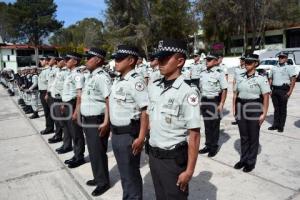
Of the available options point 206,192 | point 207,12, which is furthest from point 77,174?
point 207,12

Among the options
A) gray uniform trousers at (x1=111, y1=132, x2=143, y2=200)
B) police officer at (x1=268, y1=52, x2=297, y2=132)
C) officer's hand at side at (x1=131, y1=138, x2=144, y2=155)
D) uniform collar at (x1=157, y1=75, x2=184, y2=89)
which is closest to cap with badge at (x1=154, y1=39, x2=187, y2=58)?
uniform collar at (x1=157, y1=75, x2=184, y2=89)

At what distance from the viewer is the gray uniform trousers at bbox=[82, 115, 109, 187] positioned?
14.4 feet

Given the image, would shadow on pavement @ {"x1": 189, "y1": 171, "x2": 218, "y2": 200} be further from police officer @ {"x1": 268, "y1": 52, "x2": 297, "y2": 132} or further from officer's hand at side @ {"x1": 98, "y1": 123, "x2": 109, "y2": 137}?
police officer @ {"x1": 268, "y1": 52, "x2": 297, "y2": 132}

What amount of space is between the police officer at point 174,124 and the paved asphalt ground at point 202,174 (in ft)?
5.35

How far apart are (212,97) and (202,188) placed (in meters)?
1.91

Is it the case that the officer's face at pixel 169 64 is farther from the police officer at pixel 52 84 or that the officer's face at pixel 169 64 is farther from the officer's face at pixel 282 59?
the officer's face at pixel 282 59

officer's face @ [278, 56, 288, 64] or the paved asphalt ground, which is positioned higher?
officer's face @ [278, 56, 288, 64]

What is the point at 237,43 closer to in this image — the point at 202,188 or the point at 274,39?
the point at 274,39

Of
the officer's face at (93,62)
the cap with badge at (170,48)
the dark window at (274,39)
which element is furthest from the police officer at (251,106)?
the dark window at (274,39)

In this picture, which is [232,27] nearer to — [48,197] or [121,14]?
[121,14]

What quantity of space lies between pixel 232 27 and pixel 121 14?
15407 millimetres

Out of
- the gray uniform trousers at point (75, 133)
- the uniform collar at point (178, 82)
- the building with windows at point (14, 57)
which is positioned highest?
the building with windows at point (14, 57)

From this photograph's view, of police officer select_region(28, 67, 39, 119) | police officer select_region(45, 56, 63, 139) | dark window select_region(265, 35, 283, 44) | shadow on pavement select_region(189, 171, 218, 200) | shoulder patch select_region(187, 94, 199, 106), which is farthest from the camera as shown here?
dark window select_region(265, 35, 283, 44)

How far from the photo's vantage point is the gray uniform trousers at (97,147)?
14.4 feet
